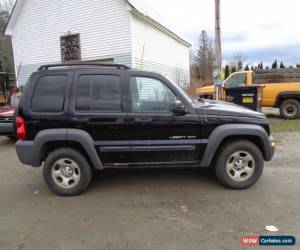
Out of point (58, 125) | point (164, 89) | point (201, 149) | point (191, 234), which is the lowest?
point (191, 234)

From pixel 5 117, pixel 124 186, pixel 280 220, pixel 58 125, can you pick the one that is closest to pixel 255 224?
pixel 280 220

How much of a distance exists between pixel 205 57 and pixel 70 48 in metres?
34.5

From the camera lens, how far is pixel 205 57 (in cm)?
4466

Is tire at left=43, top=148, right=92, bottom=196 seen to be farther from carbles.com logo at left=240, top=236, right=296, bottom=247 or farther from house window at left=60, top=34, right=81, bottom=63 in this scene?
house window at left=60, top=34, right=81, bottom=63

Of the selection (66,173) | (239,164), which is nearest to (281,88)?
(239,164)

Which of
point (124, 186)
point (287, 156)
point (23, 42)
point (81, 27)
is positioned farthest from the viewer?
point (23, 42)

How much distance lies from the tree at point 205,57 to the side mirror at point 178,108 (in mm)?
36248

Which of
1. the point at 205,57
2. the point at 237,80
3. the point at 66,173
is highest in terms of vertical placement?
the point at 205,57

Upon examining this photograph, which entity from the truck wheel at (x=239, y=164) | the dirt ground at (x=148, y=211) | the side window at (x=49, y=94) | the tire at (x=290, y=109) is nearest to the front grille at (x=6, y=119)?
the dirt ground at (x=148, y=211)

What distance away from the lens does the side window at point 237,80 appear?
11.8 metres

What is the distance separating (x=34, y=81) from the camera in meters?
4.13

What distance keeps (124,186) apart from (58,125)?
60.3 inches

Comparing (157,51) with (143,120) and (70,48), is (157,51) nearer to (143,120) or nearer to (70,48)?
(70,48)

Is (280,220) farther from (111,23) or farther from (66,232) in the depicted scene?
(111,23)
